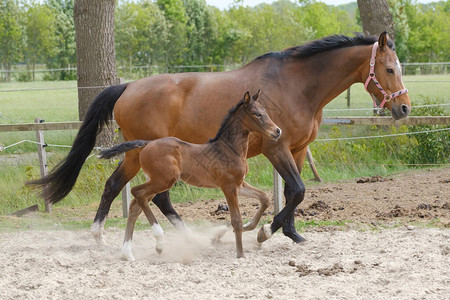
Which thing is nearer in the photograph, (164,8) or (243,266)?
(243,266)

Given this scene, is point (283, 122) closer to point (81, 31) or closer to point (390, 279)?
point (390, 279)

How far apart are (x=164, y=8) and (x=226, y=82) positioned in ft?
170

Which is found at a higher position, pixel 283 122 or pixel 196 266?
pixel 283 122

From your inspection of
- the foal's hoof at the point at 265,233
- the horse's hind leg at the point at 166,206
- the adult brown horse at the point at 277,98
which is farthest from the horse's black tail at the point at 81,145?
the foal's hoof at the point at 265,233

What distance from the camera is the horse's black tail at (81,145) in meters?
5.93

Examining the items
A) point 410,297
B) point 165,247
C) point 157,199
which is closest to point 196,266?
point 165,247

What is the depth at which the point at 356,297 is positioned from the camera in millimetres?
3896

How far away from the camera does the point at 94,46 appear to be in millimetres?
9320

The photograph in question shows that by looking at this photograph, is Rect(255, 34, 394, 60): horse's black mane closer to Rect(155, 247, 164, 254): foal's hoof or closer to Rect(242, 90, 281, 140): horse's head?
Rect(242, 90, 281, 140): horse's head

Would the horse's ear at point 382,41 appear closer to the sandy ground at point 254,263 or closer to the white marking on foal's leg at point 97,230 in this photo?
the sandy ground at point 254,263

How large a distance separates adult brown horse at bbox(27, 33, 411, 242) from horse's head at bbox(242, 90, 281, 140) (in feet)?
1.28

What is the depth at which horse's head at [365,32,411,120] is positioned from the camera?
17.3ft

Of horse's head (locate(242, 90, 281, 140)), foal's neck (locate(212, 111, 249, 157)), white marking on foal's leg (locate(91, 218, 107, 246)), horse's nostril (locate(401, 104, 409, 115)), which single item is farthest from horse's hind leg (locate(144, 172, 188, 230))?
horse's nostril (locate(401, 104, 409, 115))

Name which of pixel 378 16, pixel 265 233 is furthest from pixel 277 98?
pixel 378 16
